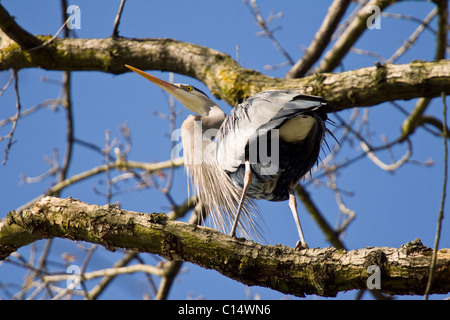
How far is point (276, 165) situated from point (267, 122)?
40 cm

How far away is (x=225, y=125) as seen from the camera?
365 cm

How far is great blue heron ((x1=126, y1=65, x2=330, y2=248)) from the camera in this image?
3.18 m

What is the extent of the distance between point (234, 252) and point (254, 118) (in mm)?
1054

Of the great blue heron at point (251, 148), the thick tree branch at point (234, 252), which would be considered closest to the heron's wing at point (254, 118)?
the great blue heron at point (251, 148)

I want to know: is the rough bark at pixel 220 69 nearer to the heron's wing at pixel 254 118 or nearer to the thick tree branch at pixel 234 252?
the heron's wing at pixel 254 118

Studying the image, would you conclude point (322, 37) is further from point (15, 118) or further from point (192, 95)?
point (15, 118)

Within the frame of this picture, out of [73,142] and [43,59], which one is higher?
[43,59]

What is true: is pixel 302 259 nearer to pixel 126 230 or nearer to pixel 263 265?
pixel 263 265

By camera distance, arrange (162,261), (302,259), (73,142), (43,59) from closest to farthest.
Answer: (302,259)
(43,59)
(162,261)
(73,142)

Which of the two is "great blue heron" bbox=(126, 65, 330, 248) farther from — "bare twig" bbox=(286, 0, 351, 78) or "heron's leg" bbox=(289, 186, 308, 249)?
"bare twig" bbox=(286, 0, 351, 78)

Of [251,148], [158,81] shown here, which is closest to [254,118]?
[251,148]

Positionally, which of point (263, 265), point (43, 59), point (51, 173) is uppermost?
point (43, 59)

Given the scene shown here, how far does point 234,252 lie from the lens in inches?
101
